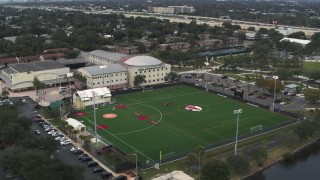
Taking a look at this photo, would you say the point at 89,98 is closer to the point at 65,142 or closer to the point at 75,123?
the point at 75,123

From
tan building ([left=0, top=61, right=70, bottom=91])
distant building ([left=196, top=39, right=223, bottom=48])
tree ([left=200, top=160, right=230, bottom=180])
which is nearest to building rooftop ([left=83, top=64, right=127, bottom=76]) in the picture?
tan building ([left=0, top=61, right=70, bottom=91])

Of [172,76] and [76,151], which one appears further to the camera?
[172,76]

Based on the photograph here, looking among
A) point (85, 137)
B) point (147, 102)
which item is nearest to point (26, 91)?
point (147, 102)

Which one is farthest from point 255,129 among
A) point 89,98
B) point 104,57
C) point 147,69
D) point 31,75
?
point 104,57

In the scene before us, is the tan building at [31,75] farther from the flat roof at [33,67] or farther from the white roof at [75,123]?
the white roof at [75,123]

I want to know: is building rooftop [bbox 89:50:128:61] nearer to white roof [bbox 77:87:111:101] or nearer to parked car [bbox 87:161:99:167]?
white roof [bbox 77:87:111:101]

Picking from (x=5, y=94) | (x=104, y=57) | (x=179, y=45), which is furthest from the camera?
(x=179, y=45)

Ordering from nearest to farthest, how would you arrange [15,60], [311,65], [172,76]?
[172,76] → [15,60] → [311,65]
